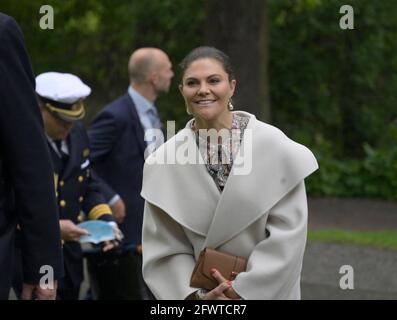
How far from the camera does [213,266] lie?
4.53m

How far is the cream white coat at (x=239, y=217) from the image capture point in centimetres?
452

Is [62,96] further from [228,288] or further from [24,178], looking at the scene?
[24,178]

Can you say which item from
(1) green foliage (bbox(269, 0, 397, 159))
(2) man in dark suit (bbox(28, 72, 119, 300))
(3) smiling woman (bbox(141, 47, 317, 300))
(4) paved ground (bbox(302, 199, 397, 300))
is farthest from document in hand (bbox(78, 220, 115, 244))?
(1) green foliage (bbox(269, 0, 397, 159))

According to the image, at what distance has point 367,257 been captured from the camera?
38.4ft

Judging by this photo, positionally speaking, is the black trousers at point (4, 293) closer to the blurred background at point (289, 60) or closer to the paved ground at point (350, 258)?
the paved ground at point (350, 258)

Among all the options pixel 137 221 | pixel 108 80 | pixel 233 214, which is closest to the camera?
pixel 233 214

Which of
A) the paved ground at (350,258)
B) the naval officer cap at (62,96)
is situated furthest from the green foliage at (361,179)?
the naval officer cap at (62,96)

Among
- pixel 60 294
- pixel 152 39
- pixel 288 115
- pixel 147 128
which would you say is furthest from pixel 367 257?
pixel 152 39

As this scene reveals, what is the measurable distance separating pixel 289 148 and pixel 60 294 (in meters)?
2.62

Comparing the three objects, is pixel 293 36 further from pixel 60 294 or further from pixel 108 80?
pixel 60 294

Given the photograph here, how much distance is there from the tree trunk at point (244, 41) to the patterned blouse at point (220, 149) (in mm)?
10580

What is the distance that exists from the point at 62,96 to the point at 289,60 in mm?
12087

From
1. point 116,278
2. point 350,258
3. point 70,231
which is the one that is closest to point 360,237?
point 350,258

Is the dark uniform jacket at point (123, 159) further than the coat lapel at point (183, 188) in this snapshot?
Yes
